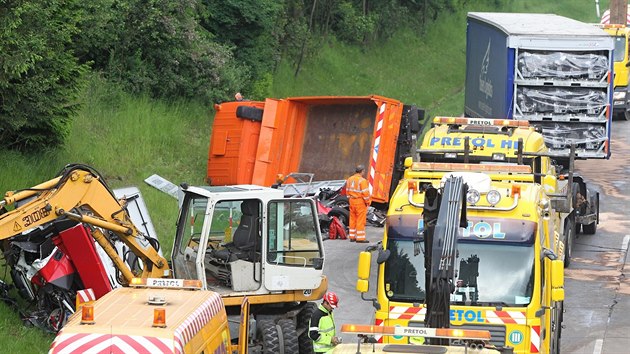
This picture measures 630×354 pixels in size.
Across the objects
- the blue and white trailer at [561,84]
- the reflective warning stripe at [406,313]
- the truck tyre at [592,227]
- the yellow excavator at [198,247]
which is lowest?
the reflective warning stripe at [406,313]

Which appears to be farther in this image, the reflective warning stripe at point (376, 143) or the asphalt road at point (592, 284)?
the reflective warning stripe at point (376, 143)

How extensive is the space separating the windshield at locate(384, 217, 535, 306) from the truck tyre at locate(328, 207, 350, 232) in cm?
1047

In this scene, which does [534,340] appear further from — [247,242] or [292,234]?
[247,242]

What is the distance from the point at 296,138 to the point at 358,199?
3460 mm

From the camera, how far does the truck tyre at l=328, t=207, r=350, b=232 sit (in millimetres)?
24188

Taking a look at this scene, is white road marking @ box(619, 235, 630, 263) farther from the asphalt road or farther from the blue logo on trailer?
the blue logo on trailer

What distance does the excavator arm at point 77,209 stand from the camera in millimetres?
13625

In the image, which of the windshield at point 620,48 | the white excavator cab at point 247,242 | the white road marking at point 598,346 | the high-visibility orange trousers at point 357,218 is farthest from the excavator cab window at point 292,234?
the windshield at point 620,48

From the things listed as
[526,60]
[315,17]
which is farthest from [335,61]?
[526,60]

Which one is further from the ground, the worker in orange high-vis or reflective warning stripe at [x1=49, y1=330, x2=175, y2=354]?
the worker in orange high-vis

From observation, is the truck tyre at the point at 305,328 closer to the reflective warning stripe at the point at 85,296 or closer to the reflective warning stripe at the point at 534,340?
the reflective warning stripe at the point at 85,296

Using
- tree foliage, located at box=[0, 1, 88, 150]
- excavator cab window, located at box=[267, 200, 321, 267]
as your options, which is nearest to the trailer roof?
tree foliage, located at box=[0, 1, 88, 150]

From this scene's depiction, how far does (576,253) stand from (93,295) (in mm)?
11070

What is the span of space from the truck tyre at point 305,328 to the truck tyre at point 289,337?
0.50 metres
